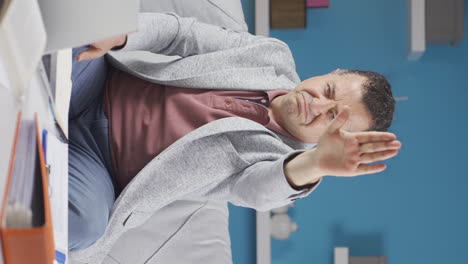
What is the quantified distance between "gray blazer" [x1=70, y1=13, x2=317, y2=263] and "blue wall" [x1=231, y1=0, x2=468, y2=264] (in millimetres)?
715

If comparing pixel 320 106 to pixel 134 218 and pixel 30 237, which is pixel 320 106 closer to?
pixel 134 218

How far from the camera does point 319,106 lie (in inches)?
50.5

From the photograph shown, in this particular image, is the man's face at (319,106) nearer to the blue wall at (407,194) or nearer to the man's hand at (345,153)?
the man's hand at (345,153)

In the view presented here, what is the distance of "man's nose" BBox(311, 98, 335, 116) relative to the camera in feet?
4.20

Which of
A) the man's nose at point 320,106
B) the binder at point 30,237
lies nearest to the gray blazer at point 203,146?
the man's nose at point 320,106

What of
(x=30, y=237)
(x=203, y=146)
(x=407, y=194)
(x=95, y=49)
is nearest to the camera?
(x=30, y=237)

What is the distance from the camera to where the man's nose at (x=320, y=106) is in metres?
1.28

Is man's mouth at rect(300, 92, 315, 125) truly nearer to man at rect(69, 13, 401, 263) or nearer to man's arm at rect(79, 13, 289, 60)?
man at rect(69, 13, 401, 263)

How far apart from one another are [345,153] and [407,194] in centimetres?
120

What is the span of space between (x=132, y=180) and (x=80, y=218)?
10.1 inches

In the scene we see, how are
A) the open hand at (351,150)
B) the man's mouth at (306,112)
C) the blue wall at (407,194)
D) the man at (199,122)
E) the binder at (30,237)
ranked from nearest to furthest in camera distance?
the binder at (30,237) < the open hand at (351,150) < the man at (199,122) < the man's mouth at (306,112) < the blue wall at (407,194)

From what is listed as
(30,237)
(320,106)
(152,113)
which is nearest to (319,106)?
(320,106)

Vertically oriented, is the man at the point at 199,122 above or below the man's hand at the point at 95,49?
below

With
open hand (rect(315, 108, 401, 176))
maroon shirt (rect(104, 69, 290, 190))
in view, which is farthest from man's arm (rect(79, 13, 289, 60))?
open hand (rect(315, 108, 401, 176))
